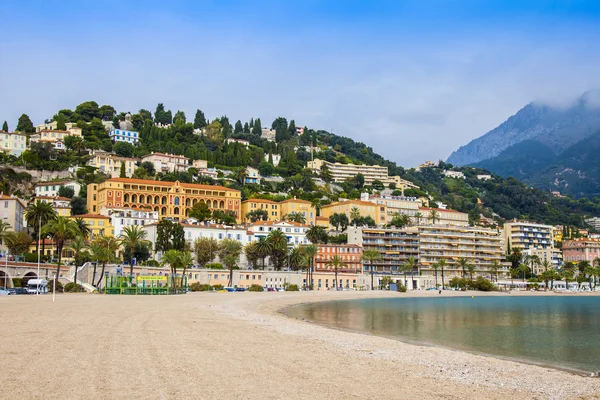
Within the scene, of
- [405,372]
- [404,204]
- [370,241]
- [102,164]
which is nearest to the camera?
[405,372]

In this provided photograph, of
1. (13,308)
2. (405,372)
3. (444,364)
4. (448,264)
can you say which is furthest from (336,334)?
(448,264)

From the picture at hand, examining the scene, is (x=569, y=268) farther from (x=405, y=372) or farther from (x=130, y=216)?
(x=405, y=372)

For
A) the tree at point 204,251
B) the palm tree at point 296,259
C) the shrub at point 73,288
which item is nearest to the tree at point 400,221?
the palm tree at point 296,259

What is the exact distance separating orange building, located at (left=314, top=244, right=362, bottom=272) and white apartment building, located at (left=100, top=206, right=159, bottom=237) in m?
33.2

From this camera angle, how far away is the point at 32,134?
16912 cm

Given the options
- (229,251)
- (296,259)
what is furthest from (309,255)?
(229,251)

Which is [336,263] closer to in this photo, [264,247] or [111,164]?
[264,247]

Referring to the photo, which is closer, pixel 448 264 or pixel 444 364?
pixel 444 364

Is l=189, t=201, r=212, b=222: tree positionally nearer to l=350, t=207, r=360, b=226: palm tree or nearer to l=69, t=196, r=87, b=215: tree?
l=69, t=196, r=87, b=215: tree

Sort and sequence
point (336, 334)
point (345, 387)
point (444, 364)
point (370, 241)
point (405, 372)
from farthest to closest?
point (370, 241) < point (336, 334) < point (444, 364) < point (405, 372) < point (345, 387)

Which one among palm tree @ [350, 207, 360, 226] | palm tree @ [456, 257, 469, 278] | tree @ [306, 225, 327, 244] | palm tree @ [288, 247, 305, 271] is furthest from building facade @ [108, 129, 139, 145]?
palm tree @ [456, 257, 469, 278]

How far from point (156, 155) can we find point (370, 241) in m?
68.1

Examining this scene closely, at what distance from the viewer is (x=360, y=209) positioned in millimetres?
153750

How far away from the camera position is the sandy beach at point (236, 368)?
14.5 m
